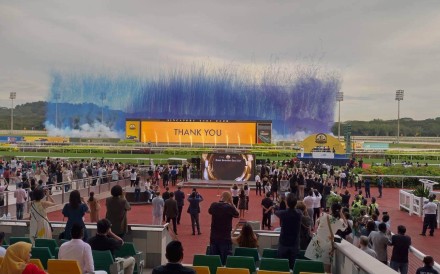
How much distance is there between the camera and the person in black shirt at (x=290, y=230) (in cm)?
682

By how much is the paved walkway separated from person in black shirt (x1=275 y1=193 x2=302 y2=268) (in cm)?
382

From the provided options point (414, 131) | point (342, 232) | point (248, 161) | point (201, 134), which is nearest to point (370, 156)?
point (201, 134)

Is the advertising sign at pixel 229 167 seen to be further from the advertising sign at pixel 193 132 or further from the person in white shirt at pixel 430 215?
the advertising sign at pixel 193 132

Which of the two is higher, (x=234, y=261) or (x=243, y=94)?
(x=243, y=94)

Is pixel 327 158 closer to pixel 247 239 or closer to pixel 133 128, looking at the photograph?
pixel 133 128

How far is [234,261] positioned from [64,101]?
304 feet

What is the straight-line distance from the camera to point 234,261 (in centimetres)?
589

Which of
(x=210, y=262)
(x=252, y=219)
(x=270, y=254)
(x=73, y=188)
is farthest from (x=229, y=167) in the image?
(x=210, y=262)

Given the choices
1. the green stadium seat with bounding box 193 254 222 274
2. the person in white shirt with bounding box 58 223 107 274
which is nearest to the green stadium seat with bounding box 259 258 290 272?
the green stadium seat with bounding box 193 254 222 274

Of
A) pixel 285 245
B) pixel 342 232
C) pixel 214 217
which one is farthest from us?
pixel 342 232

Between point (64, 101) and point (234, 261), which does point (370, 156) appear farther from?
point (64, 101)

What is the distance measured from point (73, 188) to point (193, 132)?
38.4 metres

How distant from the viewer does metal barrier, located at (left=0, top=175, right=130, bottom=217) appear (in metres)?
14.8

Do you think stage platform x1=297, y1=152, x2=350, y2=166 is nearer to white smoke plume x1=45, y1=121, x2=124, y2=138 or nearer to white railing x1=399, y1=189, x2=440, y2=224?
white railing x1=399, y1=189, x2=440, y2=224
